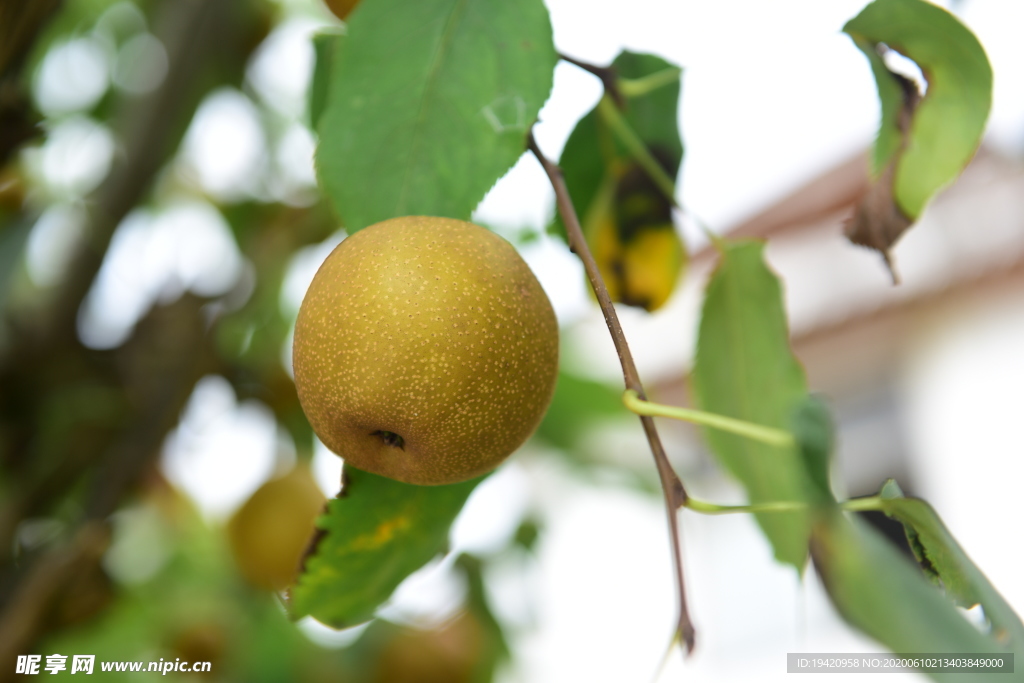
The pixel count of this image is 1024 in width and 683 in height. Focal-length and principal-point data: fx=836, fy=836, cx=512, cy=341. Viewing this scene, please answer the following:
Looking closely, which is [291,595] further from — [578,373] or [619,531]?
[619,531]

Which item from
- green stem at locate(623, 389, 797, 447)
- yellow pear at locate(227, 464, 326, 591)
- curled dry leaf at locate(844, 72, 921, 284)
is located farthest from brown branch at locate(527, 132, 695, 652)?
yellow pear at locate(227, 464, 326, 591)

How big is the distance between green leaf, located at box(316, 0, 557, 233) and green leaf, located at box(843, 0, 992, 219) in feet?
0.78

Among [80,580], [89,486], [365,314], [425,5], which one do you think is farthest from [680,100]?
[89,486]

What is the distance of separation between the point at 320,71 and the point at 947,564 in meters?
0.58

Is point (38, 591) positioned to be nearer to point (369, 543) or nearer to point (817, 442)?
point (369, 543)

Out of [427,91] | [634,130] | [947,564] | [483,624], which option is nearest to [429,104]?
[427,91]

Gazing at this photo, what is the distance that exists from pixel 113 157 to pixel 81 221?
0.16 m

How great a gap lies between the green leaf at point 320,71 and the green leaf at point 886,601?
517 millimetres

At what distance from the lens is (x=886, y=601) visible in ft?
1.15

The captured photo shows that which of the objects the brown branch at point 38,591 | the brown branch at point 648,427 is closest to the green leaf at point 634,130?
the brown branch at point 648,427

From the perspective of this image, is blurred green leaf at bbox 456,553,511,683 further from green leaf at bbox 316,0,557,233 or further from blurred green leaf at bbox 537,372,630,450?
green leaf at bbox 316,0,557,233

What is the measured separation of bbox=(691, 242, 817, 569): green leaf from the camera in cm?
62

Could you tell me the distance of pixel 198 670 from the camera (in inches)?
42.9

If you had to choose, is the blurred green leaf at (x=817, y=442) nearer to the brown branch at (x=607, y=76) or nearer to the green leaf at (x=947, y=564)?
the green leaf at (x=947, y=564)
